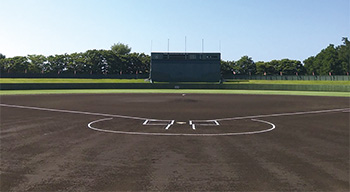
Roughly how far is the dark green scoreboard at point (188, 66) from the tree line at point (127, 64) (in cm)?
5054

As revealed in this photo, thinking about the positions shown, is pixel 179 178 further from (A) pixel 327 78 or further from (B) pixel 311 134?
(A) pixel 327 78

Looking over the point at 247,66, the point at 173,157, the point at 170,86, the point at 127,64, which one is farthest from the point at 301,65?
the point at 173,157

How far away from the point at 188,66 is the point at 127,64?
60.2 metres

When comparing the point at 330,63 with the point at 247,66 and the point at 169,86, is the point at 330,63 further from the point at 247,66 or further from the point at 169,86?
the point at 169,86

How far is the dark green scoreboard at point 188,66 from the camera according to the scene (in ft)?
228

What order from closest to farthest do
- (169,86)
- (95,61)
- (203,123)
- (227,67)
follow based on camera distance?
(203,123), (169,86), (95,61), (227,67)

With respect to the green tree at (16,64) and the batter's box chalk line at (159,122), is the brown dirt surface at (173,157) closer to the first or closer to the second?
the batter's box chalk line at (159,122)

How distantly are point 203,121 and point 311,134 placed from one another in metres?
6.98

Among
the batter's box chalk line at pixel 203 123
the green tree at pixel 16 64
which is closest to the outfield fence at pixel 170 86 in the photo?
the batter's box chalk line at pixel 203 123

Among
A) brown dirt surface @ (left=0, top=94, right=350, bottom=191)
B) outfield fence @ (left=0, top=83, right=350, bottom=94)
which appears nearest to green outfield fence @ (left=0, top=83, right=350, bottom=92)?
outfield fence @ (left=0, top=83, right=350, bottom=94)

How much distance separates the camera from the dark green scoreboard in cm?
6944

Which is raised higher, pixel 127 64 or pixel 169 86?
pixel 127 64

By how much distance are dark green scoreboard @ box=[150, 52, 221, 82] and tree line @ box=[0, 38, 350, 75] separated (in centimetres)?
5054

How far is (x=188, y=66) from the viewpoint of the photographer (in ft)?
228
